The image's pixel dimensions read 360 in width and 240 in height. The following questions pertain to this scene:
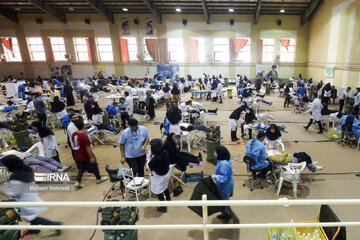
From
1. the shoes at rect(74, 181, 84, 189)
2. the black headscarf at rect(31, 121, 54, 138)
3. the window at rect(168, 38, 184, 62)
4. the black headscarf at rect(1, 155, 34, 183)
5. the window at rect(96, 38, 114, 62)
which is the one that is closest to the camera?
the black headscarf at rect(1, 155, 34, 183)

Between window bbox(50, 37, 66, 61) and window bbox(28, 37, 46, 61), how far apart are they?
50.8 inches

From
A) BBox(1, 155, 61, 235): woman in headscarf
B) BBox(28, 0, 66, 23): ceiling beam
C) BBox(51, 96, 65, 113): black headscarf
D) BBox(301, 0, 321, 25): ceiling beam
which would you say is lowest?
BBox(1, 155, 61, 235): woman in headscarf

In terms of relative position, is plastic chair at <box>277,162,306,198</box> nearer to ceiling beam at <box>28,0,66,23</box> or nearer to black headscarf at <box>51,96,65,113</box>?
black headscarf at <box>51,96,65,113</box>

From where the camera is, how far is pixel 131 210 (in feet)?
11.0

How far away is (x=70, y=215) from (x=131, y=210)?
174 centimetres

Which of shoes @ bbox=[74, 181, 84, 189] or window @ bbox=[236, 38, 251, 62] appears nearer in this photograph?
shoes @ bbox=[74, 181, 84, 189]

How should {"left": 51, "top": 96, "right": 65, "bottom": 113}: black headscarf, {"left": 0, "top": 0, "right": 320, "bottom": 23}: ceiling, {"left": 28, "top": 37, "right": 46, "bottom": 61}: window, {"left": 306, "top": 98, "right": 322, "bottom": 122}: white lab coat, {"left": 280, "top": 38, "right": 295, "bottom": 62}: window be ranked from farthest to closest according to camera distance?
{"left": 28, "top": 37, "right": 46, "bottom": 61}: window
{"left": 280, "top": 38, "right": 295, "bottom": 62}: window
{"left": 0, "top": 0, "right": 320, "bottom": 23}: ceiling
{"left": 51, "top": 96, "right": 65, "bottom": 113}: black headscarf
{"left": 306, "top": 98, "right": 322, "bottom": 122}: white lab coat

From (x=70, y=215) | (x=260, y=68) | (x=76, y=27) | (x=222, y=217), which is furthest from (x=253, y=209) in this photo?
(x=76, y=27)

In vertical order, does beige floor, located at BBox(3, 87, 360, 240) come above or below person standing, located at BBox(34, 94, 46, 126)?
below

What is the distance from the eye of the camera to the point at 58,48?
2397 centimetres

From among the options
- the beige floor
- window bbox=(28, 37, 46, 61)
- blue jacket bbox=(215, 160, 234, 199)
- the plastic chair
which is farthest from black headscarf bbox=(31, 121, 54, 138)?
window bbox=(28, 37, 46, 61)

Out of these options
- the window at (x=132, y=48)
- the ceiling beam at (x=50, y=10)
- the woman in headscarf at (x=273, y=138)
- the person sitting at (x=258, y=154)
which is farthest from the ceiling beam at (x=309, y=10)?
the ceiling beam at (x=50, y=10)

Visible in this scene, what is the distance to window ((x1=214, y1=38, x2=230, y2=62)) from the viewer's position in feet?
75.1

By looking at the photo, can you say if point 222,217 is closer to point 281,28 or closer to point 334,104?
point 334,104
